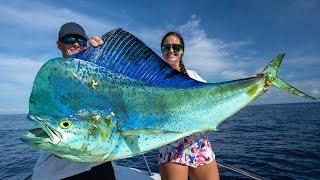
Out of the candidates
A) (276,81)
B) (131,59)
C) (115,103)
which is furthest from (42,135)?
(276,81)

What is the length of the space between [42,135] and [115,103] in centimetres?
48

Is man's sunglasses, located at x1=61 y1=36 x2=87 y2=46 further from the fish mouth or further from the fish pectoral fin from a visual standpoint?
the fish pectoral fin

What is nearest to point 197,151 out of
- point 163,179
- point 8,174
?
point 163,179

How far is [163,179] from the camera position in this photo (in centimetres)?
336

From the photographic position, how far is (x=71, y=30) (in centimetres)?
282

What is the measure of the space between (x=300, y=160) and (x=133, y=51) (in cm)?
1477

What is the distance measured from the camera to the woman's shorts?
334 centimetres

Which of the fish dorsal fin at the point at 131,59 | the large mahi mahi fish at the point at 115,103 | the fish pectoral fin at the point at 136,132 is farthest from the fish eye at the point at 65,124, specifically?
the fish dorsal fin at the point at 131,59

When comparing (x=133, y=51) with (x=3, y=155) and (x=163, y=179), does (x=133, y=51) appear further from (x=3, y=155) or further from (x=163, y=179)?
(x=3, y=155)

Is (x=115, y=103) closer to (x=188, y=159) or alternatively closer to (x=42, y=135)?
(x=42, y=135)

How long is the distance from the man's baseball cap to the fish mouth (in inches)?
51.3

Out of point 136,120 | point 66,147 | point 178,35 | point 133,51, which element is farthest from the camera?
point 178,35

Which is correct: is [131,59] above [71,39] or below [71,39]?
below

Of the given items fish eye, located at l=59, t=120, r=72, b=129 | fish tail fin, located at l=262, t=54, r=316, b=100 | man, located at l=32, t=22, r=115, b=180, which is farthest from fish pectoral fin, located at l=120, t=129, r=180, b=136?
fish tail fin, located at l=262, t=54, r=316, b=100
